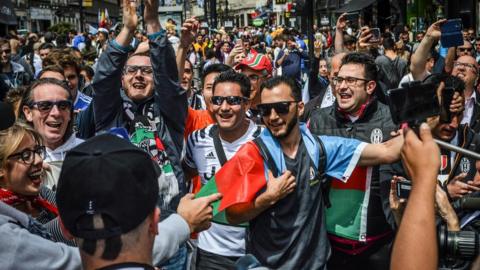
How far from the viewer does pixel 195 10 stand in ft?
309

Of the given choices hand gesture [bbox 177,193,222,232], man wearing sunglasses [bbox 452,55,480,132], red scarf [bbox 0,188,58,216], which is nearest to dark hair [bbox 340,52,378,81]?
man wearing sunglasses [bbox 452,55,480,132]

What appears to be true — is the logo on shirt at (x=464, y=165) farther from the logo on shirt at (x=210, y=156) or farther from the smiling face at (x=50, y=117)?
the smiling face at (x=50, y=117)

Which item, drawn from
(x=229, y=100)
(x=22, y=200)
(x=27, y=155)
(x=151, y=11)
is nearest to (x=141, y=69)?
(x=151, y=11)

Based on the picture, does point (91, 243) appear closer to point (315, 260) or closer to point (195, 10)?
point (315, 260)

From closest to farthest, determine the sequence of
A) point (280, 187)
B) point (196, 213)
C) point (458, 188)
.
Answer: point (196, 213)
point (280, 187)
point (458, 188)

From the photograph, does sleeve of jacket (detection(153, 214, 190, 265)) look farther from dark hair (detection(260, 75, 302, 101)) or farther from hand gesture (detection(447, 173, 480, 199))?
hand gesture (detection(447, 173, 480, 199))

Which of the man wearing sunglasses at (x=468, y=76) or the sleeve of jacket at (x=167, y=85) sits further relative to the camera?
the man wearing sunglasses at (x=468, y=76)

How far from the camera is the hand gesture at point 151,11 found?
447 centimetres

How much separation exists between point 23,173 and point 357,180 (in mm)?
1983

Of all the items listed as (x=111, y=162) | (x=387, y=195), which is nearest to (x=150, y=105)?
(x=387, y=195)

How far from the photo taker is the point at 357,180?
4168mm

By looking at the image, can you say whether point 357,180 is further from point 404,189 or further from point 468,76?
point 468,76

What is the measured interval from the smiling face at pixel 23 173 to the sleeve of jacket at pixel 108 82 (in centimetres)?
116

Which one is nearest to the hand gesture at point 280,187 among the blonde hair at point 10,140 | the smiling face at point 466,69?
the blonde hair at point 10,140
